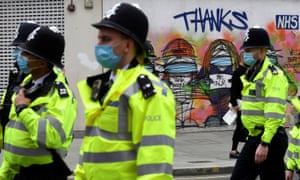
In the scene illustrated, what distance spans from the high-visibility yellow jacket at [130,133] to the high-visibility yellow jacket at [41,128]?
0.87 meters

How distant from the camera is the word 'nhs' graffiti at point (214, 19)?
16688 mm

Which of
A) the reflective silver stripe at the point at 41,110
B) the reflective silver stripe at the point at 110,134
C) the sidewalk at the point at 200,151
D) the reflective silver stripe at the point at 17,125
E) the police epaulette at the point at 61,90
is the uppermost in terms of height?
the police epaulette at the point at 61,90

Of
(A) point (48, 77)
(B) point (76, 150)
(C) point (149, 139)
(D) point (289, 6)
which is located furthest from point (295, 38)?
(C) point (149, 139)

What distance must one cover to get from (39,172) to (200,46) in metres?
12.2

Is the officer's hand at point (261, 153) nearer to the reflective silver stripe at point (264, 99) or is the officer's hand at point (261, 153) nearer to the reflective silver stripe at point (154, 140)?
the reflective silver stripe at point (264, 99)

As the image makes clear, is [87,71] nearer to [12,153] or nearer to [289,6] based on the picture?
[289,6]

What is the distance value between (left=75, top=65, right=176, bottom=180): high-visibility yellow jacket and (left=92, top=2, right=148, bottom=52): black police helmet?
0.17 metres

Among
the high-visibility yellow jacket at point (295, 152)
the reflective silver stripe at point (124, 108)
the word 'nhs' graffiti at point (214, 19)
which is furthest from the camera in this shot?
the word 'nhs' graffiti at point (214, 19)

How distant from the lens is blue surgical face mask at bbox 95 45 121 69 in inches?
147

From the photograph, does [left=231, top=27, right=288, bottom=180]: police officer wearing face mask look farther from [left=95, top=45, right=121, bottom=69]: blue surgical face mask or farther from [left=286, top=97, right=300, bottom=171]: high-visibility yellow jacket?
[left=95, top=45, right=121, bottom=69]: blue surgical face mask

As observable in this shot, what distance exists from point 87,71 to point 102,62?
12172 millimetres

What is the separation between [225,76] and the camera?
671 inches

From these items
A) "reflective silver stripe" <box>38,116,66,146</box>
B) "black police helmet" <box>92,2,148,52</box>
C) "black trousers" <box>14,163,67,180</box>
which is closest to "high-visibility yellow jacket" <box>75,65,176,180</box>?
"black police helmet" <box>92,2,148,52</box>

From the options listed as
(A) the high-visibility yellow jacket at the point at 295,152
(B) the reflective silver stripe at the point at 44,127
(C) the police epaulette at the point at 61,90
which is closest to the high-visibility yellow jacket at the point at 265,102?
(A) the high-visibility yellow jacket at the point at 295,152
